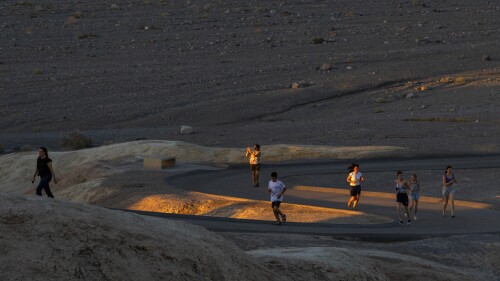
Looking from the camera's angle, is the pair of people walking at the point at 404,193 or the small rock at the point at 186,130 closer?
the pair of people walking at the point at 404,193

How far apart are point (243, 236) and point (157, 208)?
921 centimetres

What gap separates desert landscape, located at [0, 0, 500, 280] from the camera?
13484 millimetres

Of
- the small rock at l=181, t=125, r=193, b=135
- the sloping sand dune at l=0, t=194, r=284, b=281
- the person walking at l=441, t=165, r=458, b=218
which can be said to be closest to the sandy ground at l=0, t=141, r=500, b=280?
the sloping sand dune at l=0, t=194, r=284, b=281

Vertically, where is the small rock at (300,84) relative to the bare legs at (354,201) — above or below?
above

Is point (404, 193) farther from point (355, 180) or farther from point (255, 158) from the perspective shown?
point (255, 158)

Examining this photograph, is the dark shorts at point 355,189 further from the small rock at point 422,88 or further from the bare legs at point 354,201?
the small rock at point 422,88

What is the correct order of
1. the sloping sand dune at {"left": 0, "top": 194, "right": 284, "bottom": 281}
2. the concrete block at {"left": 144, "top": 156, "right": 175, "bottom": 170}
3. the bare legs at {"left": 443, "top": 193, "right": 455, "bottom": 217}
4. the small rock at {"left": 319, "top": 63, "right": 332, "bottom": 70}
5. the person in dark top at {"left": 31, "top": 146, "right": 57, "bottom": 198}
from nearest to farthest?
the sloping sand dune at {"left": 0, "top": 194, "right": 284, "bottom": 281}, the person in dark top at {"left": 31, "top": 146, "right": 57, "bottom": 198}, the bare legs at {"left": 443, "top": 193, "right": 455, "bottom": 217}, the concrete block at {"left": 144, "top": 156, "right": 175, "bottom": 170}, the small rock at {"left": 319, "top": 63, "right": 332, "bottom": 70}

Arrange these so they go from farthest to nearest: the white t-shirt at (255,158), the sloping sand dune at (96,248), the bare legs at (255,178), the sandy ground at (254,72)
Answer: the sandy ground at (254,72), the bare legs at (255,178), the white t-shirt at (255,158), the sloping sand dune at (96,248)

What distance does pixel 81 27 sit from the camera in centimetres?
7962

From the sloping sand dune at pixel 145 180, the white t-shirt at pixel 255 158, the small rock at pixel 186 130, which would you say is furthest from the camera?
the small rock at pixel 186 130

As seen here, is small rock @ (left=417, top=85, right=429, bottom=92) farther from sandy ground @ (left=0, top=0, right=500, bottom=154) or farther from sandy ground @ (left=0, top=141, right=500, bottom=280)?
sandy ground @ (left=0, top=141, right=500, bottom=280)

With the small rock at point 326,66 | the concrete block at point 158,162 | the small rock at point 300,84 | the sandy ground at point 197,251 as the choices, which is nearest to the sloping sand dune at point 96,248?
the sandy ground at point 197,251

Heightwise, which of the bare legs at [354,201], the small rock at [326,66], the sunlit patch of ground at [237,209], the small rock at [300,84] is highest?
the small rock at [326,66]

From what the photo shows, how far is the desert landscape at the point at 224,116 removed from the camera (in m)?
13.5
